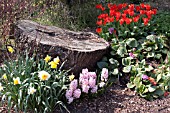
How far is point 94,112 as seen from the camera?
370 cm

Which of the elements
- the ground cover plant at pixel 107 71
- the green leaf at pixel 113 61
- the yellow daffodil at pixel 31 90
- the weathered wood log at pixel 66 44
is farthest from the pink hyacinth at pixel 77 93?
the green leaf at pixel 113 61

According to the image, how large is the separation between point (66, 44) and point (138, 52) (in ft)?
3.66

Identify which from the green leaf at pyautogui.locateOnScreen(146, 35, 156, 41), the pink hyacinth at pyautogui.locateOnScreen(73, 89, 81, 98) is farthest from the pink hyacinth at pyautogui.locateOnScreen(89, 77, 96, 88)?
the green leaf at pyautogui.locateOnScreen(146, 35, 156, 41)

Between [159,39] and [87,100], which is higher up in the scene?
[159,39]

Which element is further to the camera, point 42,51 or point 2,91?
point 42,51

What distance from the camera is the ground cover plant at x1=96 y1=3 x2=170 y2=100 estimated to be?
4.03 m

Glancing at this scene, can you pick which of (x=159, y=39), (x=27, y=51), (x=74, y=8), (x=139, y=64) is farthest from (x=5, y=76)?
(x=74, y=8)

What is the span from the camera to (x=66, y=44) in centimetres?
407

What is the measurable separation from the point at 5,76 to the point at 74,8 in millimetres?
3200

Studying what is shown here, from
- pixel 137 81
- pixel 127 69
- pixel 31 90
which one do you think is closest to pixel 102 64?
pixel 127 69

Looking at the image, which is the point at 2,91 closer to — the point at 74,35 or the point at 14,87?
the point at 14,87

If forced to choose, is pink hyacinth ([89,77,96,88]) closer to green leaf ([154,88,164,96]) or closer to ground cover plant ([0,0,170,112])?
ground cover plant ([0,0,170,112])

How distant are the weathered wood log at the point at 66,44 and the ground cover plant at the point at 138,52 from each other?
1.08ft

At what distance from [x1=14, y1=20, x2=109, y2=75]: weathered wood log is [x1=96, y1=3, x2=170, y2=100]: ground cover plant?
0.33m
